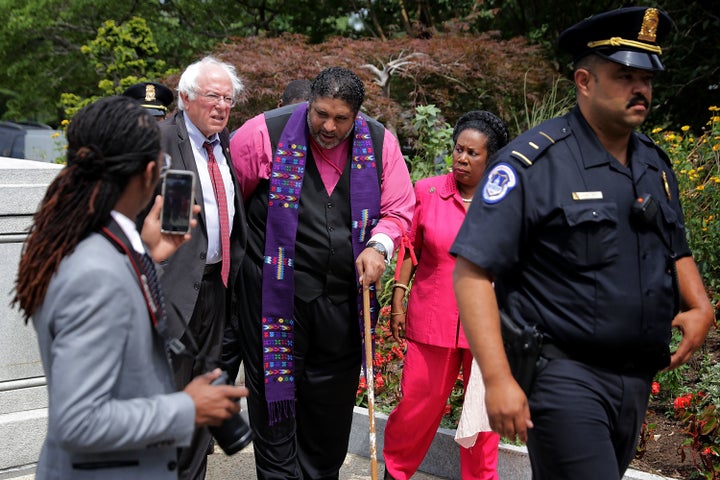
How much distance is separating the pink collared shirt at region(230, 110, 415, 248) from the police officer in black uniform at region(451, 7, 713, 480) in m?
1.41

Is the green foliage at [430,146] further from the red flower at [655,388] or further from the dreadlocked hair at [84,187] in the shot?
the dreadlocked hair at [84,187]

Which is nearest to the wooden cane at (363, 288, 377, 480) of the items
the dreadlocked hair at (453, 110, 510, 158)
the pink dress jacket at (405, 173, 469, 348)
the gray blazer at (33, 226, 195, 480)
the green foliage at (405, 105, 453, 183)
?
the pink dress jacket at (405, 173, 469, 348)

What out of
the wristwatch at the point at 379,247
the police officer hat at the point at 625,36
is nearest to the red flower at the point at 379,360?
the wristwatch at the point at 379,247

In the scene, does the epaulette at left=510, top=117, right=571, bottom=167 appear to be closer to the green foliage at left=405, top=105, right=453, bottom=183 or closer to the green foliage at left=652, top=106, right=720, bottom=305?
the green foliage at left=652, top=106, right=720, bottom=305

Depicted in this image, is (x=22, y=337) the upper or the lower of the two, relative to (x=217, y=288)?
lower

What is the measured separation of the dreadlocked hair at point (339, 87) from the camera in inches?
162

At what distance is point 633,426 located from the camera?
2.95m

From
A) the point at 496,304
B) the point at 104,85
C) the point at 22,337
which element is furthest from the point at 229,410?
the point at 104,85

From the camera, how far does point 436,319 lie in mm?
4617

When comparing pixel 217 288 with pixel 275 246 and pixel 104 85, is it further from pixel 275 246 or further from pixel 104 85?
pixel 104 85

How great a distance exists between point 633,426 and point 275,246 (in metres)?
1.91

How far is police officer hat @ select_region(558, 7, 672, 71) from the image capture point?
295 cm

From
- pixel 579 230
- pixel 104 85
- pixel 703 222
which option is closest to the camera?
pixel 579 230

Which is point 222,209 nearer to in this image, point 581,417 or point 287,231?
point 287,231
